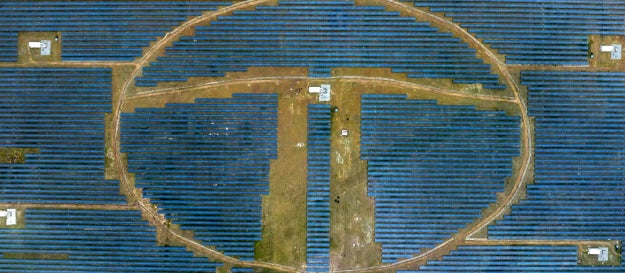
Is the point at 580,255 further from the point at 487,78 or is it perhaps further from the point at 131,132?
the point at 131,132

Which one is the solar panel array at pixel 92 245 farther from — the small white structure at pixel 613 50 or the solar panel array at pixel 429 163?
the small white structure at pixel 613 50

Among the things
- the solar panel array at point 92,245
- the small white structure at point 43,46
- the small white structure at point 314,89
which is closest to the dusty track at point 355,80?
the small white structure at point 314,89

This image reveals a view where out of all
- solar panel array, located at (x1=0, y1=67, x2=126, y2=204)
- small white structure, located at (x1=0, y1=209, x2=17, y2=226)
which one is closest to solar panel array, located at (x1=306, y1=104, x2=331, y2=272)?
solar panel array, located at (x1=0, y1=67, x2=126, y2=204)

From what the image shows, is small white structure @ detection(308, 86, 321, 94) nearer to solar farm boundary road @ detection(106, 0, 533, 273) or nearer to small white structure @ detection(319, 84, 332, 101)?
small white structure @ detection(319, 84, 332, 101)

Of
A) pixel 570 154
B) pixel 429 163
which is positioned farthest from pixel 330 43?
pixel 570 154

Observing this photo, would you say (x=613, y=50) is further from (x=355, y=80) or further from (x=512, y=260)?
(x=355, y=80)

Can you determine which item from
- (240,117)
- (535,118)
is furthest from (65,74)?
(535,118)

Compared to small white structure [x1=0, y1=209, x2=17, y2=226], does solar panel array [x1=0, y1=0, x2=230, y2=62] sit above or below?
above

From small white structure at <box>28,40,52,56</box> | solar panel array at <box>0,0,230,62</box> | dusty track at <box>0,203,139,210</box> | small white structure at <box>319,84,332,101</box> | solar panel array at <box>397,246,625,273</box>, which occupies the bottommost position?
solar panel array at <box>397,246,625,273</box>
